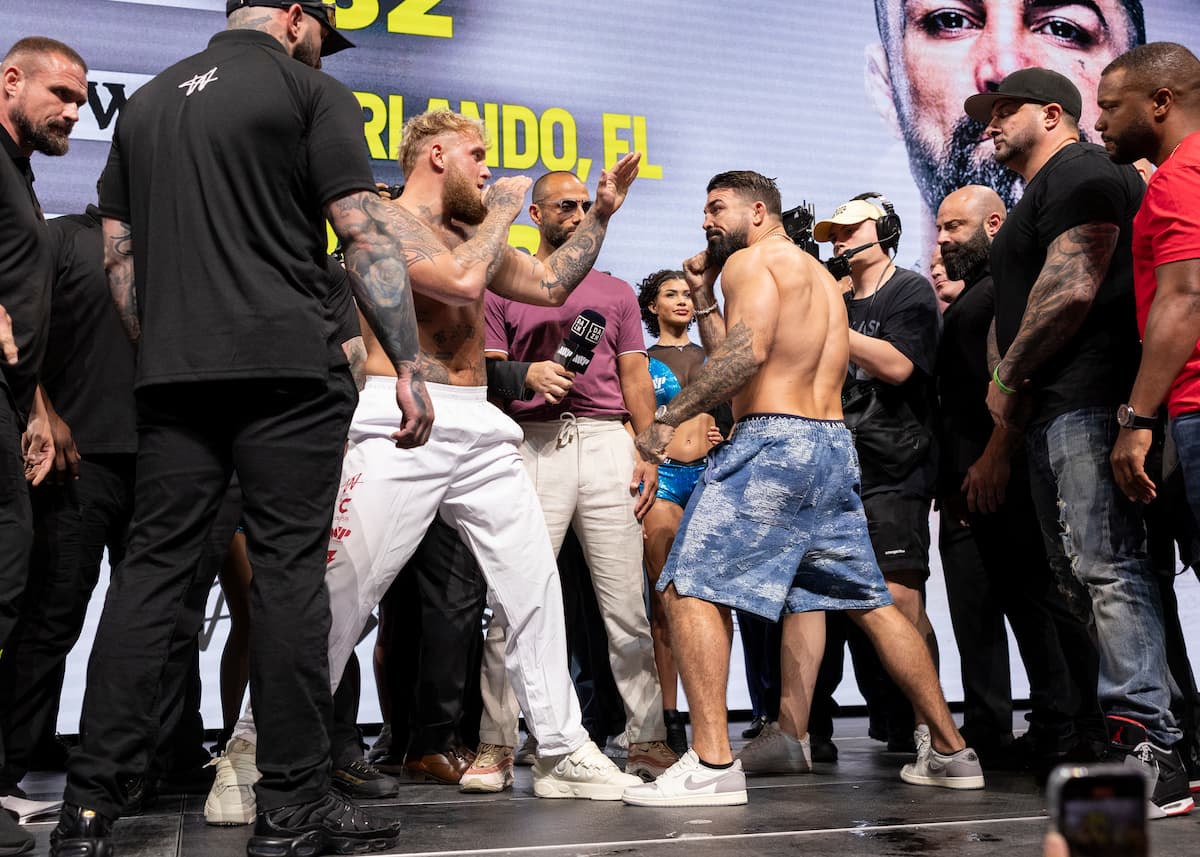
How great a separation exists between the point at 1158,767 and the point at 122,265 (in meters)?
2.50

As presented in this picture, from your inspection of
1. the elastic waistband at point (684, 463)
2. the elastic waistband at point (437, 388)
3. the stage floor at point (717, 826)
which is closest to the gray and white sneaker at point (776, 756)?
the stage floor at point (717, 826)

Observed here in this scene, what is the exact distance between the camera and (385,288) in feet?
7.46

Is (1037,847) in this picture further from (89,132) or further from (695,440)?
(89,132)

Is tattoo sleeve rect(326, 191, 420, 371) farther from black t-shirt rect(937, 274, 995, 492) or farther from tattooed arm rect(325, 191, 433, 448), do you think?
black t-shirt rect(937, 274, 995, 492)

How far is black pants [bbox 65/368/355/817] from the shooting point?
7.06ft

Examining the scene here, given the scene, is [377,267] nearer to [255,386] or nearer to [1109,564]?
[255,386]

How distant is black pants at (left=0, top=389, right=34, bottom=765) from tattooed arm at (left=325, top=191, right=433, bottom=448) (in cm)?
81

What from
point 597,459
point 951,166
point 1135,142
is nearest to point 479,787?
point 597,459

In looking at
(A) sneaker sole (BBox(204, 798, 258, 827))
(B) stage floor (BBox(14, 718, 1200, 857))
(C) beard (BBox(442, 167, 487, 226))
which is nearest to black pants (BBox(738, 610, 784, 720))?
(B) stage floor (BBox(14, 718, 1200, 857))

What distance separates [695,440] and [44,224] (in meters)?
2.26

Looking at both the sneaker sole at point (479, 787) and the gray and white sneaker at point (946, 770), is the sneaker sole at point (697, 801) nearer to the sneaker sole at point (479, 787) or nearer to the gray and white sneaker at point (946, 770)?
the sneaker sole at point (479, 787)

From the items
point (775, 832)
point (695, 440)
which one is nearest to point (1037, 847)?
point (775, 832)

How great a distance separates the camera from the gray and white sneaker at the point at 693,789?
2754 mm

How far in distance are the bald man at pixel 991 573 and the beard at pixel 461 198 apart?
165cm
